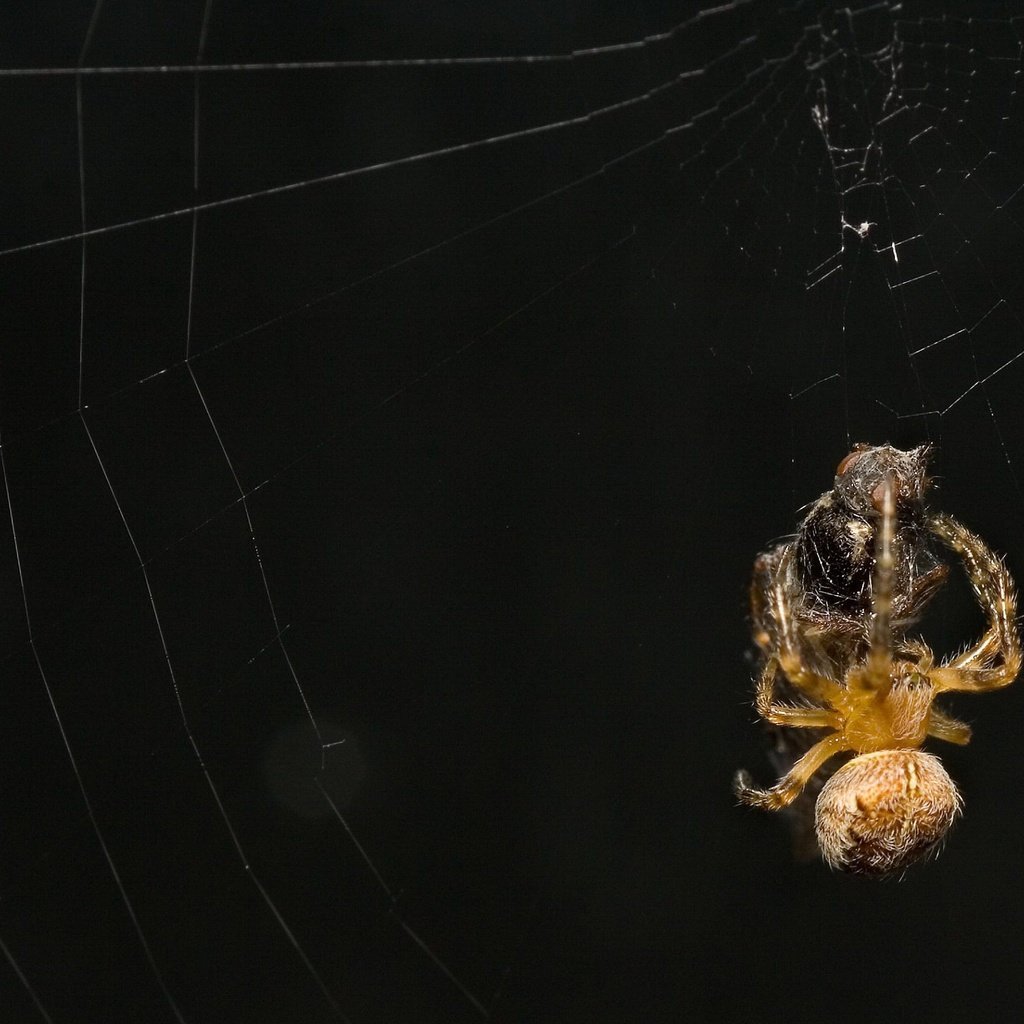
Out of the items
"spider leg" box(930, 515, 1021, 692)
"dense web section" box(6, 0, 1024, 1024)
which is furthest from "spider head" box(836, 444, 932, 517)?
"dense web section" box(6, 0, 1024, 1024)

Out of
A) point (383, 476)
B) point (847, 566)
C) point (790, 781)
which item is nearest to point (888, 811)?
point (790, 781)

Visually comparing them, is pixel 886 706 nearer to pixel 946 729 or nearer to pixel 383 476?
pixel 946 729

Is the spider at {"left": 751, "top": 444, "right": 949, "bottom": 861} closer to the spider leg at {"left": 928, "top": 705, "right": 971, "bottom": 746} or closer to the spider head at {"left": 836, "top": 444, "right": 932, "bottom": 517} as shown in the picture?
the spider head at {"left": 836, "top": 444, "right": 932, "bottom": 517}

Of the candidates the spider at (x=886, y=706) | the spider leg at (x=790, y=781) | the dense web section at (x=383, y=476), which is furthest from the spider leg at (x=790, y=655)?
the dense web section at (x=383, y=476)

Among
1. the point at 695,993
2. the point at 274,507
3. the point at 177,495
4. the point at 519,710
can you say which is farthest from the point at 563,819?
the point at 177,495

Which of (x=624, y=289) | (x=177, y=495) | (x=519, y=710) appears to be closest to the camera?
(x=177, y=495)

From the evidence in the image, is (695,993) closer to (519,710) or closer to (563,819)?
(563,819)
